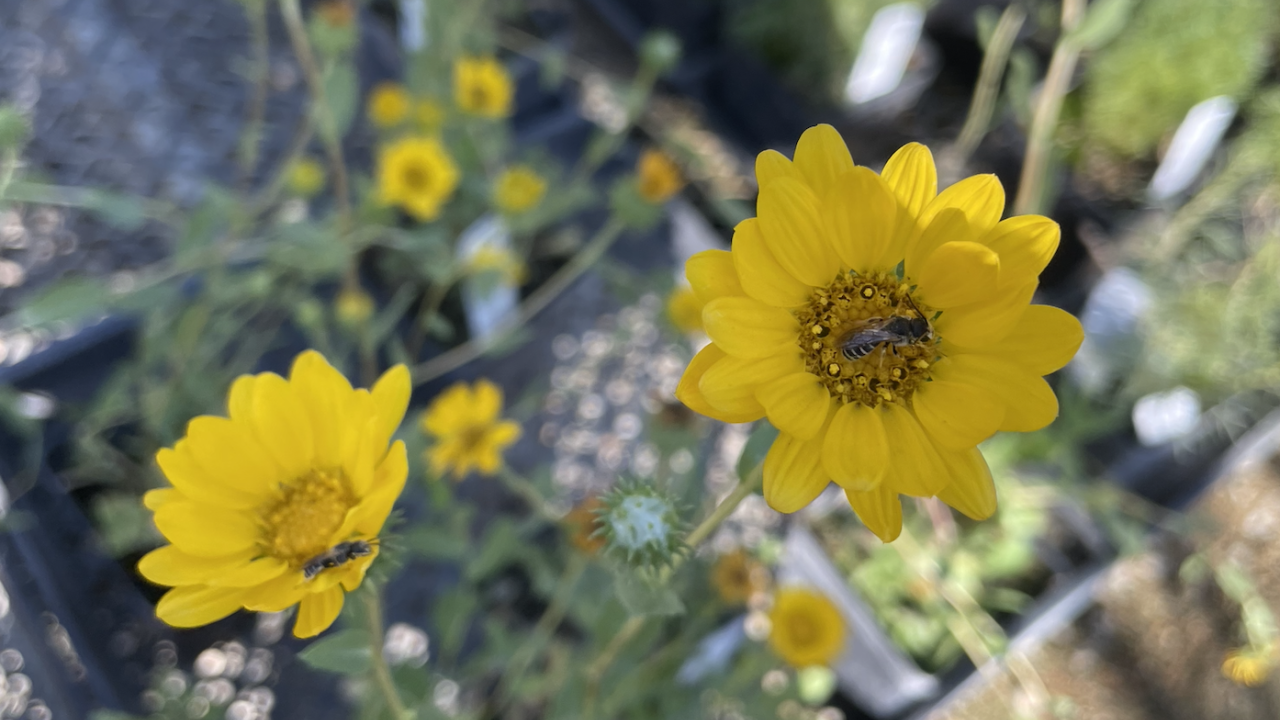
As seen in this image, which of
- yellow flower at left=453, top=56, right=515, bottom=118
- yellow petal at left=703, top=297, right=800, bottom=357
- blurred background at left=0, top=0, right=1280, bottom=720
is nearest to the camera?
yellow petal at left=703, top=297, right=800, bottom=357

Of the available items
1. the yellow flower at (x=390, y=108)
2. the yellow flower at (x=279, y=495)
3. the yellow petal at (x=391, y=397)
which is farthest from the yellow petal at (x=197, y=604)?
the yellow flower at (x=390, y=108)

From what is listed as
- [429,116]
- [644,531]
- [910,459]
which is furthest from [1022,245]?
[429,116]

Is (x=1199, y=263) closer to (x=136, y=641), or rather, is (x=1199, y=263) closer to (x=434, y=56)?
(x=434, y=56)

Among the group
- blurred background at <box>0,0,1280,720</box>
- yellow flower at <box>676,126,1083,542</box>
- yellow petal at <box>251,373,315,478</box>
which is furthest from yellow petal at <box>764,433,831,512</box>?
blurred background at <box>0,0,1280,720</box>

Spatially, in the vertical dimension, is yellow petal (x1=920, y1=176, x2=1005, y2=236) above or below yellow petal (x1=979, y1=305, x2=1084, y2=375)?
above

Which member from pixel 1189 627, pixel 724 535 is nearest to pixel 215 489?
pixel 724 535

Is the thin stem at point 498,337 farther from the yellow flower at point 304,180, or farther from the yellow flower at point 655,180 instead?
the yellow flower at point 304,180

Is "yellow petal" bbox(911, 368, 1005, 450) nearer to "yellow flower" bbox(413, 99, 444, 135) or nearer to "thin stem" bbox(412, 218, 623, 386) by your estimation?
"thin stem" bbox(412, 218, 623, 386)
